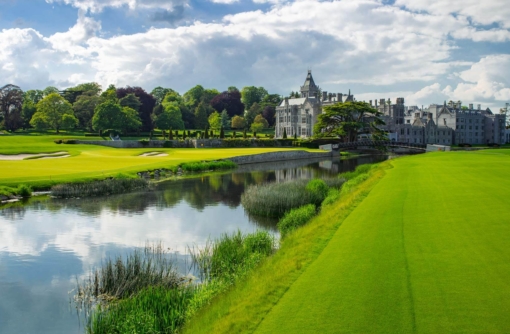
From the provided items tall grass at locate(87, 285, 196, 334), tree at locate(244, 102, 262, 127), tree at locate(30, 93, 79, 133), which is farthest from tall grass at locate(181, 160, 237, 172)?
tree at locate(244, 102, 262, 127)

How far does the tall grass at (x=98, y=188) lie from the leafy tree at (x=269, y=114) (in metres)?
96.2

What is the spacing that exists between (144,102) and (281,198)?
87.1 meters

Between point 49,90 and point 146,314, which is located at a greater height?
point 49,90

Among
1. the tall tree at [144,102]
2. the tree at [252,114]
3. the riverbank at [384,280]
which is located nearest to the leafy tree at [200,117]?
the tall tree at [144,102]

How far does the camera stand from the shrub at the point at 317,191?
22702 mm

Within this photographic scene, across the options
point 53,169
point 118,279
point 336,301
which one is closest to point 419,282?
point 336,301

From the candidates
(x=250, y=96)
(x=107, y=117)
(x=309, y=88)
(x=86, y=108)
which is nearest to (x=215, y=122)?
(x=309, y=88)

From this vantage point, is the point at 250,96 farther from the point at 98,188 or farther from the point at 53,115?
→ the point at 98,188

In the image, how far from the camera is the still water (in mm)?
10398

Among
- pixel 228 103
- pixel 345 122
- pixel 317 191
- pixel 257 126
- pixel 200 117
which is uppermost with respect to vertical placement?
pixel 228 103

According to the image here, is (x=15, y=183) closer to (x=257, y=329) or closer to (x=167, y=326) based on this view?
(x=167, y=326)

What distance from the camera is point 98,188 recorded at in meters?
27.4

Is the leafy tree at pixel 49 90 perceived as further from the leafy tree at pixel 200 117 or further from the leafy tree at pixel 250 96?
the leafy tree at pixel 250 96

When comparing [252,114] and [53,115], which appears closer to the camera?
[53,115]
